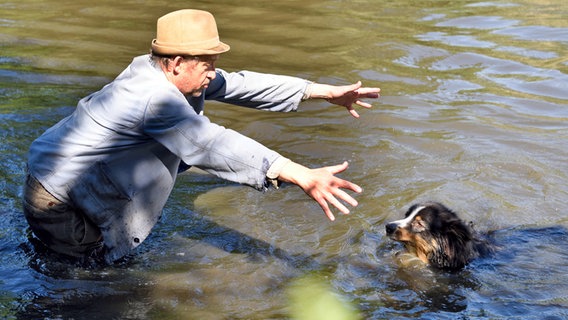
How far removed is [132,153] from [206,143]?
3.18 feet

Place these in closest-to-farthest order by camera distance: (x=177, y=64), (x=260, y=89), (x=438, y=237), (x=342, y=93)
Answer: (x=177, y=64)
(x=342, y=93)
(x=260, y=89)
(x=438, y=237)

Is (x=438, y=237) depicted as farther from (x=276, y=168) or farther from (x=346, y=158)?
(x=276, y=168)

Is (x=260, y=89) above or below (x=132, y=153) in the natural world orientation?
above

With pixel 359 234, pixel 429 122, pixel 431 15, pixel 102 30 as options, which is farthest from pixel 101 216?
pixel 431 15

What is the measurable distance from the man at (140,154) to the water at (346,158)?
19.0 inches

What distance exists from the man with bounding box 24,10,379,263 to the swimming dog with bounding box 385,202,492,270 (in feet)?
4.07

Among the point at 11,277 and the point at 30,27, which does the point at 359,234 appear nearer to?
the point at 11,277

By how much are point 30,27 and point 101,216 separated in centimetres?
915

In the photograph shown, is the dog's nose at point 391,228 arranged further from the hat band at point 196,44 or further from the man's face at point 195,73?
the hat band at point 196,44

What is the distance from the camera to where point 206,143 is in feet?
17.7

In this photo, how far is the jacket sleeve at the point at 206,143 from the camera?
5.29 metres

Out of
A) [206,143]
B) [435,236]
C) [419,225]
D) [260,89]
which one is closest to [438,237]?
[435,236]

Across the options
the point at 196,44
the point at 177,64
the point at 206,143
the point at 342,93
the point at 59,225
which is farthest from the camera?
the point at 342,93

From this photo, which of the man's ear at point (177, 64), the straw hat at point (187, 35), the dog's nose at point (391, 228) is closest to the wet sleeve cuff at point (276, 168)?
the straw hat at point (187, 35)
